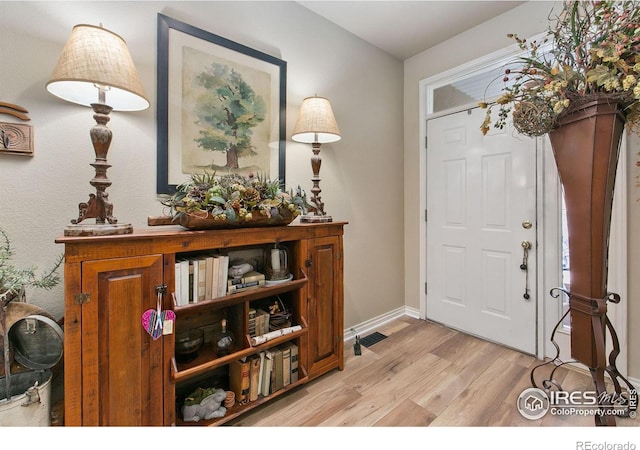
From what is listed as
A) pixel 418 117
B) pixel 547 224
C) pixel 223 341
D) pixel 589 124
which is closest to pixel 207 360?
pixel 223 341

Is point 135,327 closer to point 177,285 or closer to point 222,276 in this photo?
point 177,285

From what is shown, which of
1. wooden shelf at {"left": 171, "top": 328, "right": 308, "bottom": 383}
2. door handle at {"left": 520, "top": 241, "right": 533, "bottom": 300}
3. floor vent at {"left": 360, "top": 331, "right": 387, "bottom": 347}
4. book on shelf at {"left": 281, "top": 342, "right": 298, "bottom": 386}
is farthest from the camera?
floor vent at {"left": 360, "top": 331, "right": 387, "bottom": 347}

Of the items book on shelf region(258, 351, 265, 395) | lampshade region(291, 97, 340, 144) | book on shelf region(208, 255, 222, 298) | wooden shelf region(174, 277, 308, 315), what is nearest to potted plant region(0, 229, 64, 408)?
wooden shelf region(174, 277, 308, 315)

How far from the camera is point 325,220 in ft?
6.49

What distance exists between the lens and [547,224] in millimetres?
2143

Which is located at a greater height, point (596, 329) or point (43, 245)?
point (43, 245)

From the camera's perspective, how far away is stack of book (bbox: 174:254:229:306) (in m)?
1.38

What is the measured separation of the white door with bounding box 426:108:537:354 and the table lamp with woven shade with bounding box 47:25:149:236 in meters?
2.50

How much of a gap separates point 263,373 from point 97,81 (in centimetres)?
162

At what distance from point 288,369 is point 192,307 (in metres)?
0.76

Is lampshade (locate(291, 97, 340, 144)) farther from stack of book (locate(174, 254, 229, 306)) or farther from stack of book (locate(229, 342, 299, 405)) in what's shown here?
stack of book (locate(229, 342, 299, 405))
